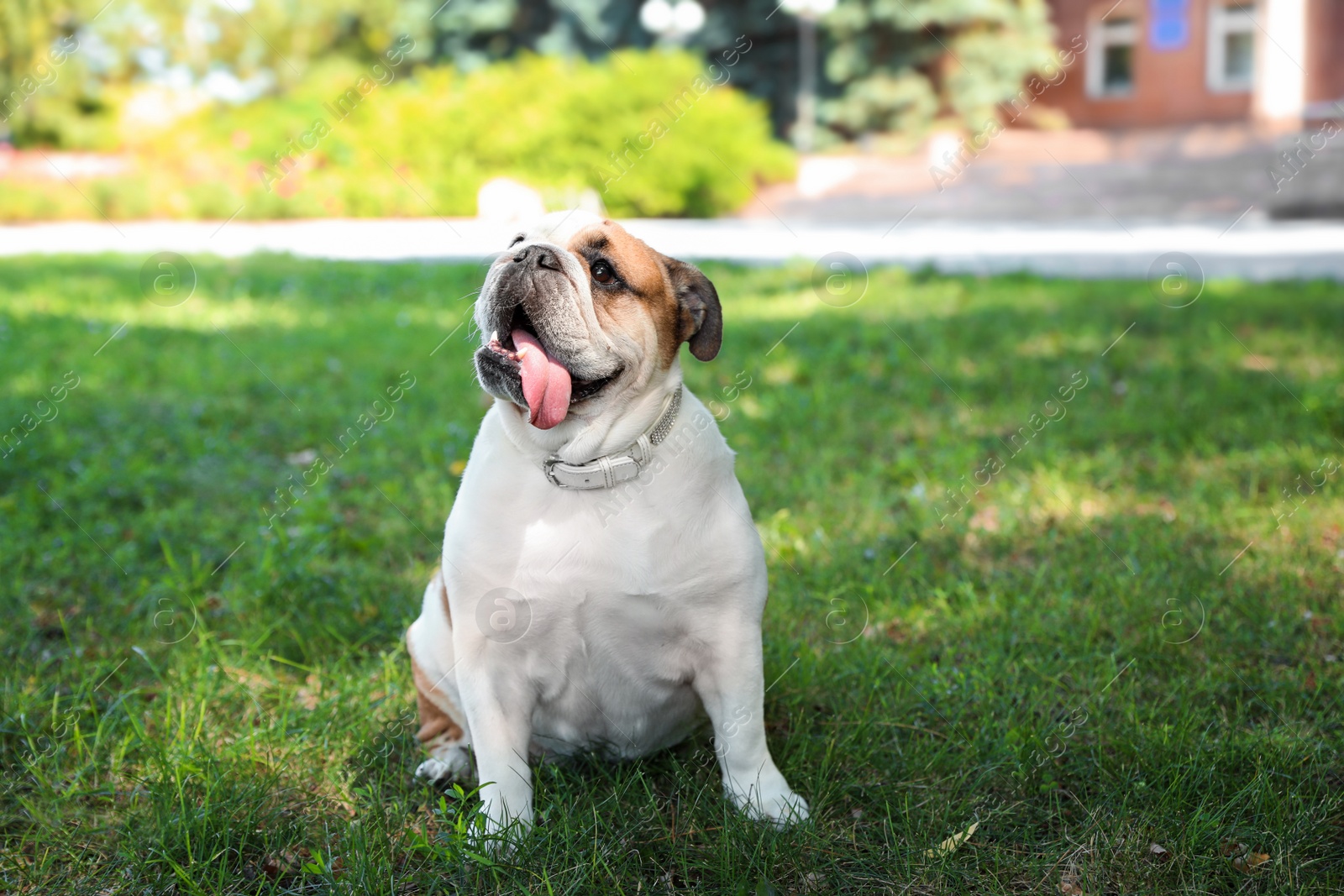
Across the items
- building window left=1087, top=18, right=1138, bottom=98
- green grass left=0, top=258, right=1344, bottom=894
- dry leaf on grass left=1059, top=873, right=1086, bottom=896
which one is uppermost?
dry leaf on grass left=1059, top=873, right=1086, bottom=896

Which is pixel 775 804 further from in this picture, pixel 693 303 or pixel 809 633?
pixel 693 303

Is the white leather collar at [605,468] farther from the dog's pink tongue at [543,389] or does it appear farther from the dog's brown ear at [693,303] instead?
the dog's brown ear at [693,303]

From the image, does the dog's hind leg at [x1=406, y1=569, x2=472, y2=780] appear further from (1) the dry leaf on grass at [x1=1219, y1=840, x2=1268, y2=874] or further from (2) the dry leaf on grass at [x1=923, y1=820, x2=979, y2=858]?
(1) the dry leaf on grass at [x1=1219, y1=840, x2=1268, y2=874]

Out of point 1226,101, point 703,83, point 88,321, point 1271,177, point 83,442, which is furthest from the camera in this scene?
point 1226,101

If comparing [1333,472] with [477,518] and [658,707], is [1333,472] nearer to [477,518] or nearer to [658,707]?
[658,707]

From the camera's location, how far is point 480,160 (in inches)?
757

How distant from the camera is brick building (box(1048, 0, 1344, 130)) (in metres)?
23.6

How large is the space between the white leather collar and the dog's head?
12 cm

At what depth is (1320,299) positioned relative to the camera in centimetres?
835

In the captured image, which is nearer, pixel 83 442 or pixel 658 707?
pixel 658 707

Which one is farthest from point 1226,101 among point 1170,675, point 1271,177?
Answer: point 1170,675

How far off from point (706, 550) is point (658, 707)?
0.43 metres

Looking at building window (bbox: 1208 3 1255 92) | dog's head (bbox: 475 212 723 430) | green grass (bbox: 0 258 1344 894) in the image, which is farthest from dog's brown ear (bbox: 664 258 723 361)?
building window (bbox: 1208 3 1255 92)

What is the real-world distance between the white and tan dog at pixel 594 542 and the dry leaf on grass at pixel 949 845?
312 mm
